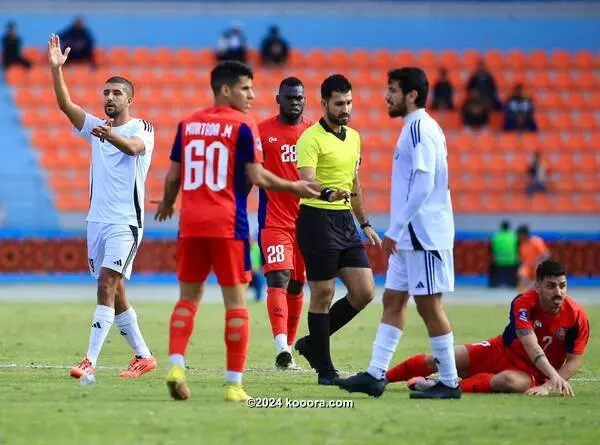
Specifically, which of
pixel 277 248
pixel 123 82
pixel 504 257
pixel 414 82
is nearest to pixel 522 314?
pixel 414 82

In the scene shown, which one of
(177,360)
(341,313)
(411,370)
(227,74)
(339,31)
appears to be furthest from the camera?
(339,31)

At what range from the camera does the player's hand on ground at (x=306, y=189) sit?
30.2 feet

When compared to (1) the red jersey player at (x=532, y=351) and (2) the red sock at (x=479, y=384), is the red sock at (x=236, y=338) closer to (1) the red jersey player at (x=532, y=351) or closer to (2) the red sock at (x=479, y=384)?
(1) the red jersey player at (x=532, y=351)

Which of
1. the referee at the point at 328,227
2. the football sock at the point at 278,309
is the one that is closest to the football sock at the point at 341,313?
the referee at the point at 328,227

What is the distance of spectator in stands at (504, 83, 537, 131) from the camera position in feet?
112

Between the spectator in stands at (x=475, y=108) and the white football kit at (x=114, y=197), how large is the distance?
927 inches

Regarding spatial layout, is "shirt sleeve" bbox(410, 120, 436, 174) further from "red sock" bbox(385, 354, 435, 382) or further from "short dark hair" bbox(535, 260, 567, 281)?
"red sock" bbox(385, 354, 435, 382)

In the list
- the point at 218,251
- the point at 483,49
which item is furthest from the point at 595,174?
the point at 218,251

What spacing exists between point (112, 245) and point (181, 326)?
235 centimetres

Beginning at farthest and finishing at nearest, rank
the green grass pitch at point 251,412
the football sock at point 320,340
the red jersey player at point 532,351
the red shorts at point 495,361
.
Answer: the football sock at point 320,340 → the red shorts at point 495,361 → the red jersey player at point 532,351 → the green grass pitch at point 251,412

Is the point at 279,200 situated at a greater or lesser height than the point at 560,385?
greater

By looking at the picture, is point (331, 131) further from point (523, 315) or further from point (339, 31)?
point (339, 31)

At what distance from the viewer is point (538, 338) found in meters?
10.4

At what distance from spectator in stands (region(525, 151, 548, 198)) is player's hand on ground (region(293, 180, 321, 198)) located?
24.1m
